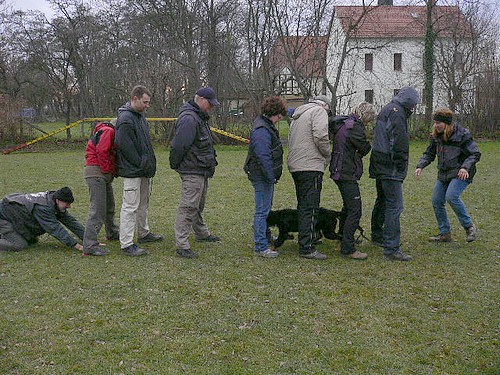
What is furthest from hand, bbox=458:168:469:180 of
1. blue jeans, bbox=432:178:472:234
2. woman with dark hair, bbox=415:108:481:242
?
blue jeans, bbox=432:178:472:234

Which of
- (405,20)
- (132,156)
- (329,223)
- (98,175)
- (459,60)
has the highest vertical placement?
(405,20)

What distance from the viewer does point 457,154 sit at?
23.2ft

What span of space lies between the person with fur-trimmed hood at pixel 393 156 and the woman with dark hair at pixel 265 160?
1087mm

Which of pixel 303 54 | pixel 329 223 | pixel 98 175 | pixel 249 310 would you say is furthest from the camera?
pixel 303 54

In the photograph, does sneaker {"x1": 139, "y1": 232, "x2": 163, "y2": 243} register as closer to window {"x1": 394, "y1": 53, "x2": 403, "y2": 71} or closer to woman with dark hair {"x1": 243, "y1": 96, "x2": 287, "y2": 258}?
woman with dark hair {"x1": 243, "y1": 96, "x2": 287, "y2": 258}

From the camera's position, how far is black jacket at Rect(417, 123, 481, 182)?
22.9 ft

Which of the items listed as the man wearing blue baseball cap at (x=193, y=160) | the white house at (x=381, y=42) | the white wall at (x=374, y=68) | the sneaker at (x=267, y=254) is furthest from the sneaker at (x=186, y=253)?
the white house at (x=381, y=42)

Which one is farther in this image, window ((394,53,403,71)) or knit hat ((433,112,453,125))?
window ((394,53,403,71))

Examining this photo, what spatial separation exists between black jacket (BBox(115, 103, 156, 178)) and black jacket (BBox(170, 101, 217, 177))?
0.31m

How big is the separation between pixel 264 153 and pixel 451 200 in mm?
2456

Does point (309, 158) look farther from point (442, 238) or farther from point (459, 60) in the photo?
point (459, 60)

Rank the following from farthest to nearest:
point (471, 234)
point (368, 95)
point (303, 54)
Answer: point (368, 95), point (303, 54), point (471, 234)

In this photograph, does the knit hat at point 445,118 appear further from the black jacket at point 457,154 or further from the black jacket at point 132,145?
the black jacket at point 132,145

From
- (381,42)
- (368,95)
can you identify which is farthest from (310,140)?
(368,95)
